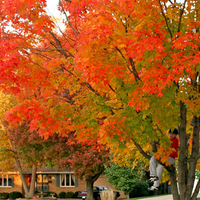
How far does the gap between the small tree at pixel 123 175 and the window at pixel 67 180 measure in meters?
16.5

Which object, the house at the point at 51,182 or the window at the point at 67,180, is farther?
the window at the point at 67,180

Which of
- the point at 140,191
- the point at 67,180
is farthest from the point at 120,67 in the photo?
the point at 67,180

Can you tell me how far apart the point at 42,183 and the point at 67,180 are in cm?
416

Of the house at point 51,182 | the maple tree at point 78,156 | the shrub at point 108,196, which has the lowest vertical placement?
the shrub at point 108,196

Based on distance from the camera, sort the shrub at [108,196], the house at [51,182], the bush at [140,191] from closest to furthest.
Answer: the shrub at [108,196] → the bush at [140,191] → the house at [51,182]

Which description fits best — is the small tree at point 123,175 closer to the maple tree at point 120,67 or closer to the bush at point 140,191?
the bush at point 140,191

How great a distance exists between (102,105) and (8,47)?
308cm

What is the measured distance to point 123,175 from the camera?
1131 inches

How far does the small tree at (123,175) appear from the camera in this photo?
28.2 meters

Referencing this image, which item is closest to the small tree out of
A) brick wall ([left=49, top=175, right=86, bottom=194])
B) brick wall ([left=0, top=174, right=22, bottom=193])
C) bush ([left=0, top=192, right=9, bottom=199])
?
brick wall ([left=49, top=175, right=86, bottom=194])

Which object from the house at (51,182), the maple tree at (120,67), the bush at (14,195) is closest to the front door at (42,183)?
the house at (51,182)

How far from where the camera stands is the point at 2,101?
30.7 m

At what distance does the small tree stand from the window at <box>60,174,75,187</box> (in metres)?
16.5

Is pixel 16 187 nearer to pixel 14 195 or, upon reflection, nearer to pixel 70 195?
pixel 14 195
